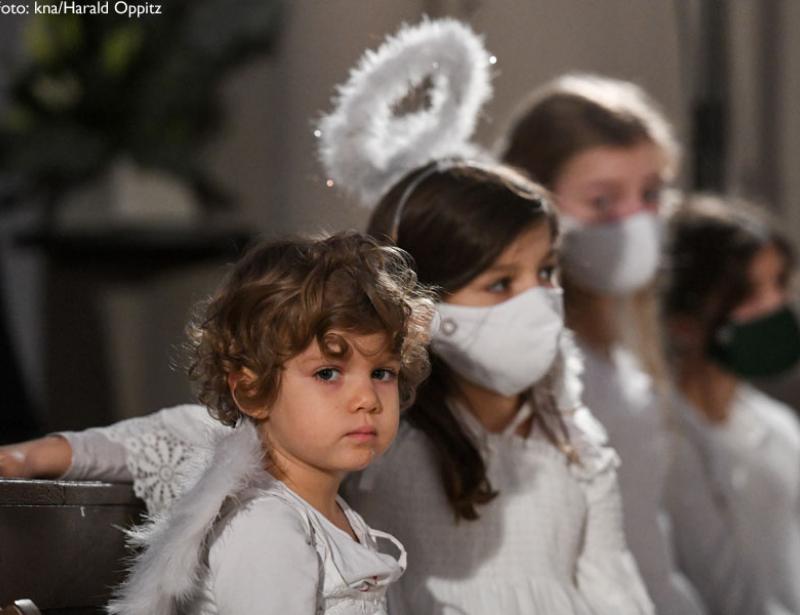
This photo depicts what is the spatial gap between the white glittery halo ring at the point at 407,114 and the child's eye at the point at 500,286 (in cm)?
22

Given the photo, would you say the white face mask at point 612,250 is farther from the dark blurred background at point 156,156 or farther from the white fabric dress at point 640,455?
the dark blurred background at point 156,156

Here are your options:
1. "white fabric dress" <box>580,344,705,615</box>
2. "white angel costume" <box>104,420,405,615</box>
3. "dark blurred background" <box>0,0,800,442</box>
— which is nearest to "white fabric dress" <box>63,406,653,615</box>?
"white angel costume" <box>104,420,405,615</box>

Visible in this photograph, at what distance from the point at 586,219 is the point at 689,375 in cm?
83

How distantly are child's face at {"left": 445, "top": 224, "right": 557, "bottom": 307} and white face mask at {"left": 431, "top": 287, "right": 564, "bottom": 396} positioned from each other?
0.01 meters

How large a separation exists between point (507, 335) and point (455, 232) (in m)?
0.15

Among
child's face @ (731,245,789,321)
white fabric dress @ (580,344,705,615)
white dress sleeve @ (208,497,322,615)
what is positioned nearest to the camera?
white dress sleeve @ (208,497,322,615)

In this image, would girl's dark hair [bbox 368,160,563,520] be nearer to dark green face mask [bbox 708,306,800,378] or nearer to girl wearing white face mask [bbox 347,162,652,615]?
girl wearing white face mask [bbox 347,162,652,615]

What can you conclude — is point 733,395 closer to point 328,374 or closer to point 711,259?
point 711,259

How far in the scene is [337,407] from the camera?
149cm

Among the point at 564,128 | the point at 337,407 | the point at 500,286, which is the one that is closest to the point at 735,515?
the point at 564,128

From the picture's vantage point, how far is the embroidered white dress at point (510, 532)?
1845mm

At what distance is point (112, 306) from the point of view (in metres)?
5.05

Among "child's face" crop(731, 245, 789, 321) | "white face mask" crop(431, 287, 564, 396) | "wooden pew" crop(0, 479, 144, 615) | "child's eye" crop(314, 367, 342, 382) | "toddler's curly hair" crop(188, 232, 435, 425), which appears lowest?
"child's face" crop(731, 245, 789, 321)

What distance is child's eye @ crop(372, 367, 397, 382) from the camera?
60.6 inches
